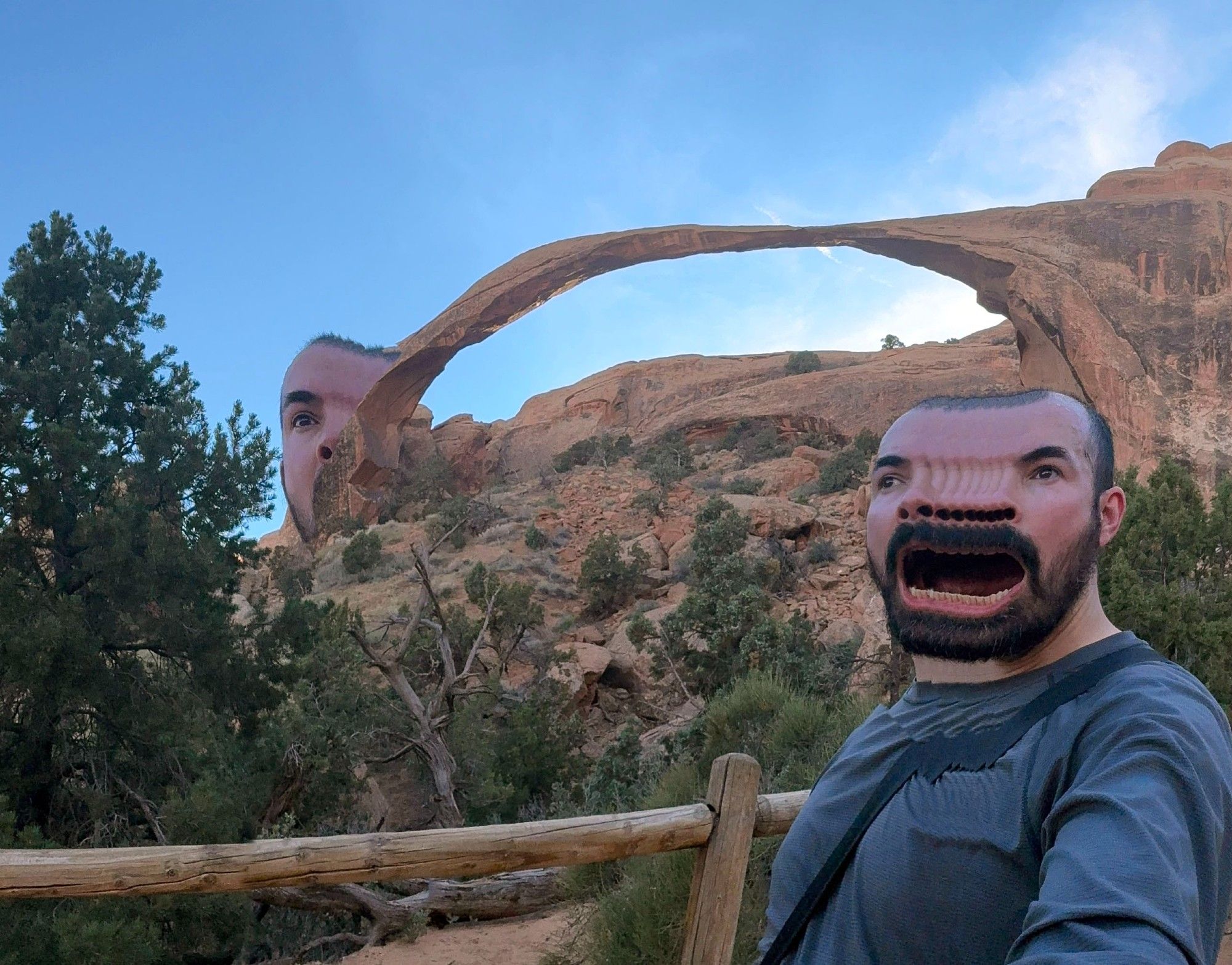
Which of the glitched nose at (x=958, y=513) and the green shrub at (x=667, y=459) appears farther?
the green shrub at (x=667, y=459)

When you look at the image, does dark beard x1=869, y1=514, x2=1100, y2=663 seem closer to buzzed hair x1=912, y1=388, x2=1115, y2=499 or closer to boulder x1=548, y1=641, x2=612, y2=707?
buzzed hair x1=912, y1=388, x2=1115, y2=499

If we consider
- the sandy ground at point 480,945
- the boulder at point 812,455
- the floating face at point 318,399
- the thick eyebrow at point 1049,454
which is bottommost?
the sandy ground at point 480,945

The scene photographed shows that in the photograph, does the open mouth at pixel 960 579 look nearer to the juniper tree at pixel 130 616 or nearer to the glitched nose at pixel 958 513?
the glitched nose at pixel 958 513

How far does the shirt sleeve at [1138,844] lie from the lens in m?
0.80

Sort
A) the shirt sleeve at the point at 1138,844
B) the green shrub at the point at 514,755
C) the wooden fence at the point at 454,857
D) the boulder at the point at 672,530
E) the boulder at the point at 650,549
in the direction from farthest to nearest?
1. the boulder at the point at 672,530
2. the boulder at the point at 650,549
3. the green shrub at the point at 514,755
4. the wooden fence at the point at 454,857
5. the shirt sleeve at the point at 1138,844

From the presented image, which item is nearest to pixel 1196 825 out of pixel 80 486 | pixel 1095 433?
pixel 1095 433

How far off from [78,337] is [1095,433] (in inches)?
331

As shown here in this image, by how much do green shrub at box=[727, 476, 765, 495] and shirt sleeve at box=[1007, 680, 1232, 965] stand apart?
17.3 meters

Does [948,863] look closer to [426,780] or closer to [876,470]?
[876,470]

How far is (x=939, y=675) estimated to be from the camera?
1.23 meters

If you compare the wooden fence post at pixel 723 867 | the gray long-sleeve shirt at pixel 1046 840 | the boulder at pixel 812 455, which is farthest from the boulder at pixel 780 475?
the gray long-sleeve shirt at pixel 1046 840

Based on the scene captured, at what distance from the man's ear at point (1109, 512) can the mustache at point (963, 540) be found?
109 millimetres

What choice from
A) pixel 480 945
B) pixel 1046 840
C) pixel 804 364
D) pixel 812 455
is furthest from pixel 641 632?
pixel 804 364

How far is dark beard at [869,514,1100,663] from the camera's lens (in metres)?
1.12
